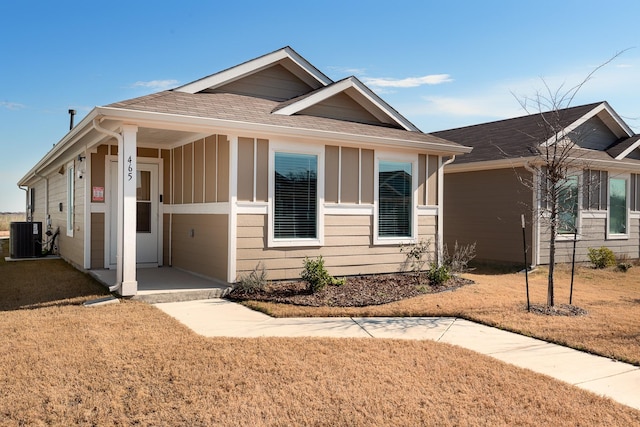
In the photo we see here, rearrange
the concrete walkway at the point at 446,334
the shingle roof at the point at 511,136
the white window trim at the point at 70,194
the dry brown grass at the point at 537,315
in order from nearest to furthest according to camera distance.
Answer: the concrete walkway at the point at 446,334 < the dry brown grass at the point at 537,315 < the white window trim at the point at 70,194 < the shingle roof at the point at 511,136

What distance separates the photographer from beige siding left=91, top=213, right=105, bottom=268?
34.0 feet

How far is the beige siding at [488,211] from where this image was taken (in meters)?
12.6

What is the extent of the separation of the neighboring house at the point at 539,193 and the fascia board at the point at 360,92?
3.33 m

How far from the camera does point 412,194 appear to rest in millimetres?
10227

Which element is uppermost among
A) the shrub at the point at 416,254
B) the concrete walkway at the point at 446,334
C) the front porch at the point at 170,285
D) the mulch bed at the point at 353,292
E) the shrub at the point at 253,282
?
the shrub at the point at 416,254

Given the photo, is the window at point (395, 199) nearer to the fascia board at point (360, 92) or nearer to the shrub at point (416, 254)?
the shrub at point (416, 254)

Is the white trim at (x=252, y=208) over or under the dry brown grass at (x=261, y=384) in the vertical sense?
over

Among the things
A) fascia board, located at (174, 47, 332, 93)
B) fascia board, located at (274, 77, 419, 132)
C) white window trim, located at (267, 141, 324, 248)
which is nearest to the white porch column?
white window trim, located at (267, 141, 324, 248)

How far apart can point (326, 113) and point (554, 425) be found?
7772 millimetres

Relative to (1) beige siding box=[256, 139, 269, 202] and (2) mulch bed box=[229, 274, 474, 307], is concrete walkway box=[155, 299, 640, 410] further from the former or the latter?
(1) beige siding box=[256, 139, 269, 202]

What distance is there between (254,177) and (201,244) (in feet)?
6.35

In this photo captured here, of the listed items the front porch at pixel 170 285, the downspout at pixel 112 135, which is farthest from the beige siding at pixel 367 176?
the downspout at pixel 112 135

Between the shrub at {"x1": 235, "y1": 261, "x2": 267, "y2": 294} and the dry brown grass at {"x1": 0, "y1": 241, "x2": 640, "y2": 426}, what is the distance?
2.47 meters

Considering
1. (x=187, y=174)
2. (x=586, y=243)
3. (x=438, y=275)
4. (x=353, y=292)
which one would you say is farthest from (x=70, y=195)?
(x=586, y=243)
